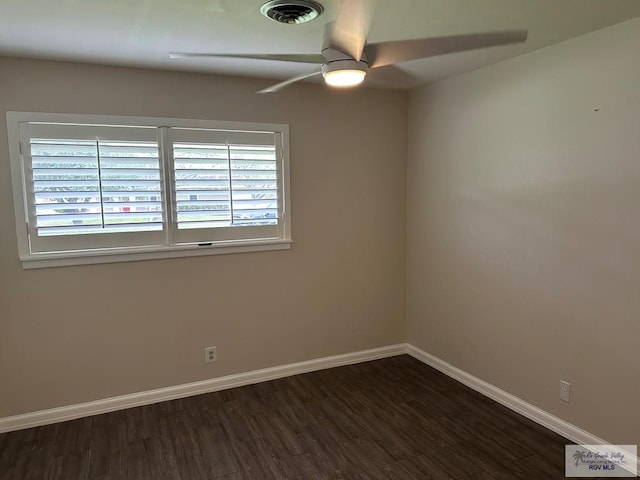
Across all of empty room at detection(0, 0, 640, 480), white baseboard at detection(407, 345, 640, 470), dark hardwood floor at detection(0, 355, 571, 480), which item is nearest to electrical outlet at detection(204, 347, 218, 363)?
empty room at detection(0, 0, 640, 480)

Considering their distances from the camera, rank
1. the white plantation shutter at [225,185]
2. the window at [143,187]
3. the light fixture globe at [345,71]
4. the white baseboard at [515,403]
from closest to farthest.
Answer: the light fixture globe at [345,71], the white baseboard at [515,403], the window at [143,187], the white plantation shutter at [225,185]

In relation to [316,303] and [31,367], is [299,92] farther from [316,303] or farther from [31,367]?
[31,367]

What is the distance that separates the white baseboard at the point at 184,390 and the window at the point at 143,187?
1.01 m

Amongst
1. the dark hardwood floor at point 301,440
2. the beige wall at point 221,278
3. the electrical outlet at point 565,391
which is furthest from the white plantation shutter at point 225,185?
the electrical outlet at point 565,391

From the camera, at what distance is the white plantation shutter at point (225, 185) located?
3160 millimetres

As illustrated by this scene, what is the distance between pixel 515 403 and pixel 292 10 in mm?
2833

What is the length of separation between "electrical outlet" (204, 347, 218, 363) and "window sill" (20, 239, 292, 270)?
2.44 feet

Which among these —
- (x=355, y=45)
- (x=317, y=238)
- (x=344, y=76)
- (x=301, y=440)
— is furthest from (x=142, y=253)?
(x=355, y=45)

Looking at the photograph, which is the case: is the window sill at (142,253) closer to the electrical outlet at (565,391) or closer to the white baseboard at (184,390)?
the white baseboard at (184,390)

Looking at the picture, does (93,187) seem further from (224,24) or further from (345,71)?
(345,71)

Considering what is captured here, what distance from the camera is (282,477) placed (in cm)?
239

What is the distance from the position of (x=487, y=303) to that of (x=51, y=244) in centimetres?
306

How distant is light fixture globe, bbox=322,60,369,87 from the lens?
1.90 meters

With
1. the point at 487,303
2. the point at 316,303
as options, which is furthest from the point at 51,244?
the point at 487,303
